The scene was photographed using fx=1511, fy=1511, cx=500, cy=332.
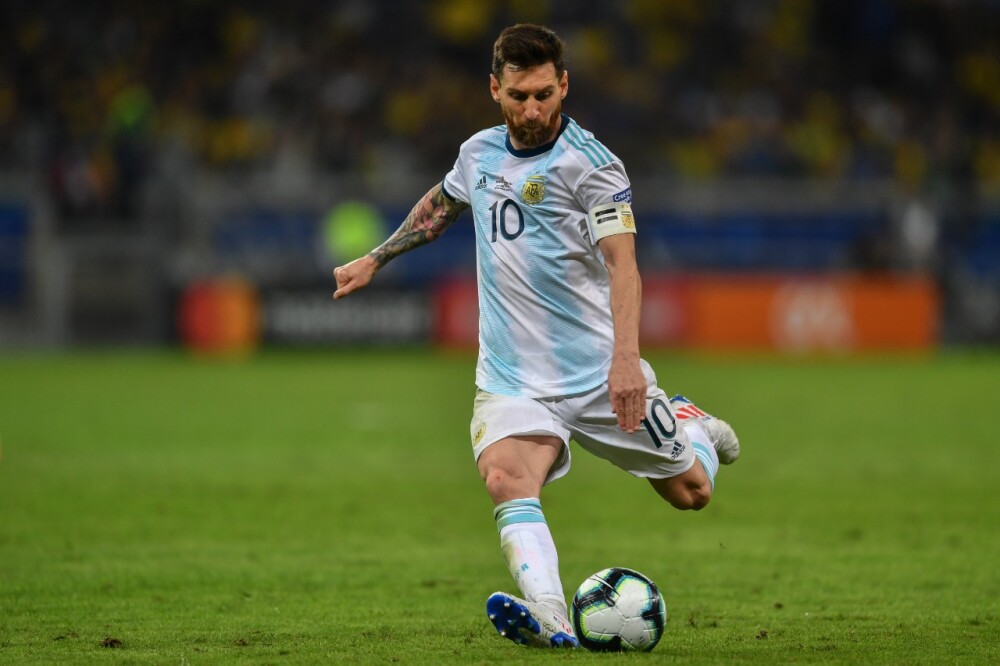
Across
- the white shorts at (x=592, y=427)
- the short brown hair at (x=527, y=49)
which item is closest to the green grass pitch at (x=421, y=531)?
the white shorts at (x=592, y=427)

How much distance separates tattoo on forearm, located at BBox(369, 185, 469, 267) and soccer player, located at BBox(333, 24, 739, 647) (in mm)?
87

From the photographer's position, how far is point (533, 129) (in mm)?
5414

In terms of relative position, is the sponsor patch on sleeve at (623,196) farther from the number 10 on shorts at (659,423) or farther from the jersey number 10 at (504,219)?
the number 10 on shorts at (659,423)

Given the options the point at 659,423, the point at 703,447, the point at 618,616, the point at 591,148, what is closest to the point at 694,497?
the point at 703,447

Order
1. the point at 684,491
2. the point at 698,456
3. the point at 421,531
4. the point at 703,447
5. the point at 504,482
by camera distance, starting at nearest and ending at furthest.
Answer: the point at 504,482, the point at 684,491, the point at 698,456, the point at 703,447, the point at 421,531

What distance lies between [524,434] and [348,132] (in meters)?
22.0

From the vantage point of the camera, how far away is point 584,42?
28.7m

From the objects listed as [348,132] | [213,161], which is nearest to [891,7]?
[348,132]

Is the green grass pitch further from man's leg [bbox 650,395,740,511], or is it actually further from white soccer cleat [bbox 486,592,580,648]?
man's leg [bbox 650,395,740,511]

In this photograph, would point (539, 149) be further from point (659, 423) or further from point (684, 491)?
point (684, 491)

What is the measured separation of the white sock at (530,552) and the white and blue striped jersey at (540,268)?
18.3 inches

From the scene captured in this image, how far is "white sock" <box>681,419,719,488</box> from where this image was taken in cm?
616

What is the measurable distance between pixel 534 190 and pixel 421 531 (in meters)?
3.68

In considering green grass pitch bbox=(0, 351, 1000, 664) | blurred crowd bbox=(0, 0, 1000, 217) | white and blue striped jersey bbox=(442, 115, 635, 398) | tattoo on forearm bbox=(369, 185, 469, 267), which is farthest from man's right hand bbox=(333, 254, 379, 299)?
blurred crowd bbox=(0, 0, 1000, 217)
